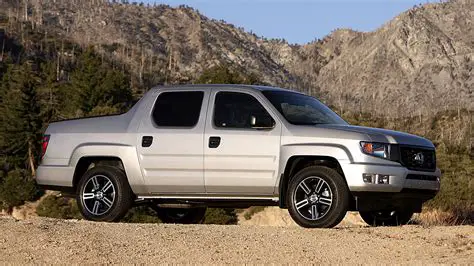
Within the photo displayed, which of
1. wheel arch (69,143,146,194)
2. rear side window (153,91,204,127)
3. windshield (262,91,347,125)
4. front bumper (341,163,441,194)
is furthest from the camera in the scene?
wheel arch (69,143,146,194)

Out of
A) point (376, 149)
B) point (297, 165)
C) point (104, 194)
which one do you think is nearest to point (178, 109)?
point (104, 194)

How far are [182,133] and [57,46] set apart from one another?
162 metres

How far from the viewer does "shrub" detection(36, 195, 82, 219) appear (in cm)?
5056

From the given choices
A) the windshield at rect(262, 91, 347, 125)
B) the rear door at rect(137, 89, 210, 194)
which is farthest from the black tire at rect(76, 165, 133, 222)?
the windshield at rect(262, 91, 347, 125)

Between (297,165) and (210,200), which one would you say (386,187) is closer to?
(297,165)

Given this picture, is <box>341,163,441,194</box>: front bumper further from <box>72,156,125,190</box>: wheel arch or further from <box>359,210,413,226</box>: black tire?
<box>72,156,125,190</box>: wheel arch

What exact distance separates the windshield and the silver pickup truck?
2 centimetres

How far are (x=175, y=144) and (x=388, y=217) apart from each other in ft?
10.4

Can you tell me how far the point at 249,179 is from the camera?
9641 millimetres

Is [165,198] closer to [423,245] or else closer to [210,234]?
[210,234]

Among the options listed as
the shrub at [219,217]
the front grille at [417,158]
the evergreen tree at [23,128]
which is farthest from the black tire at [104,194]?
the evergreen tree at [23,128]

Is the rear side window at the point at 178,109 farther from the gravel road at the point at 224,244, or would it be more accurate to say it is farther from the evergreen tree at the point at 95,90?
the evergreen tree at the point at 95,90

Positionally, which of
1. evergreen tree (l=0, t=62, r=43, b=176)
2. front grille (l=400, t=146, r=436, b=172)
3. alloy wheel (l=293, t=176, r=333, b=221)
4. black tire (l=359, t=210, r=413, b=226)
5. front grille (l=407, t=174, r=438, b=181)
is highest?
front grille (l=400, t=146, r=436, b=172)

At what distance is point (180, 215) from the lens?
1206 centimetres
